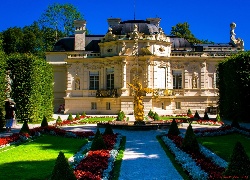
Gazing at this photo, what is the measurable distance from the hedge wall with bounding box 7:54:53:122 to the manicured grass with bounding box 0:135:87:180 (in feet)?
28.5

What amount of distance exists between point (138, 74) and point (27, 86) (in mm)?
15697

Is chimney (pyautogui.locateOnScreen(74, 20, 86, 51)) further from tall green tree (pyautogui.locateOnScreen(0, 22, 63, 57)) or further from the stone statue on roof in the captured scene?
the stone statue on roof

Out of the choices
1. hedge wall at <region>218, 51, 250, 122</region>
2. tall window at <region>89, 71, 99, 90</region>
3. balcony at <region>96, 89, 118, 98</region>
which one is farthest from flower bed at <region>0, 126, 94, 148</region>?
tall window at <region>89, 71, 99, 90</region>

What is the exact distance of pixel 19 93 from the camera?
79.3 feet

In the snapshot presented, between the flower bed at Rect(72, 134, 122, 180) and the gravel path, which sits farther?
the gravel path

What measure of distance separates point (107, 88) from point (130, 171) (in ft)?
95.9

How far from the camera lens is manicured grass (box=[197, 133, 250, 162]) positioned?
12.2 meters

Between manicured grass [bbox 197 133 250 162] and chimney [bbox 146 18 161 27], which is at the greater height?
→ chimney [bbox 146 18 161 27]

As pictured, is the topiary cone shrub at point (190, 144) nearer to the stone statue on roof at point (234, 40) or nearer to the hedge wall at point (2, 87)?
the hedge wall at point (2, 87)

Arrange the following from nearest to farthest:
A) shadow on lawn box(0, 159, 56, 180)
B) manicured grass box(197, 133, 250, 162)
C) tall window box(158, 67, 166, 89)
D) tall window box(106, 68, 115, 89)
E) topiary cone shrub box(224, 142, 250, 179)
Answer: topiary cone shrub box(224, 142, 250, 179), shadow on lawn box(0, 159, 56, 180), manicured grass box(197, 133, 250, 162), tall window box(158, 67, 166, 89), tall window box(106, 68, 115, 89)

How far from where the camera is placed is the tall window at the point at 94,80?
128 feet

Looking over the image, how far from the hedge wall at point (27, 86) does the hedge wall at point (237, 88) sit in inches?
607

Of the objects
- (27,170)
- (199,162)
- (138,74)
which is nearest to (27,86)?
(138,74)

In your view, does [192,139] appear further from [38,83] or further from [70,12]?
[70,12]
